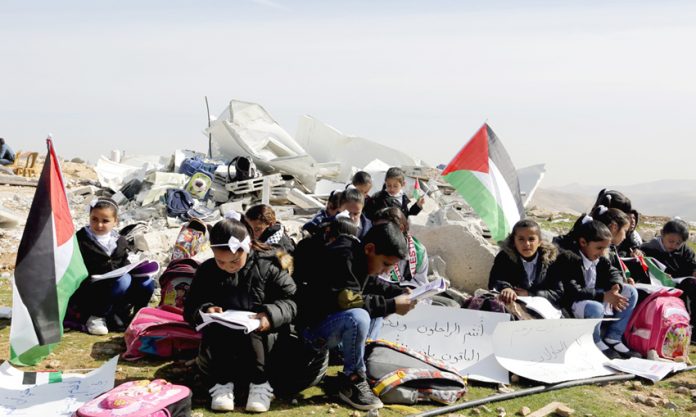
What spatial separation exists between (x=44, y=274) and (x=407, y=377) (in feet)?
7.61

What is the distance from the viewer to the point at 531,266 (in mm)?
5492

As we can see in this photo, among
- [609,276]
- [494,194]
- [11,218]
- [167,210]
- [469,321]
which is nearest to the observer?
[469,321]

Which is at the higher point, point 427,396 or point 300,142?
point 300,142

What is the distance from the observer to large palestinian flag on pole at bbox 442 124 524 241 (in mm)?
6465

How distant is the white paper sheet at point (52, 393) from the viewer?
387cm

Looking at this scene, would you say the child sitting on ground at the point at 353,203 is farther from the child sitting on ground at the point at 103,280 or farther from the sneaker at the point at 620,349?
the sneaker at the point at 620,349

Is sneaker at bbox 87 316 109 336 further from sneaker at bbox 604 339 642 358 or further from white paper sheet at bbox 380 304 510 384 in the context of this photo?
sneaker at bbox 604 339 642 358

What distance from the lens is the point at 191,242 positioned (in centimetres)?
673

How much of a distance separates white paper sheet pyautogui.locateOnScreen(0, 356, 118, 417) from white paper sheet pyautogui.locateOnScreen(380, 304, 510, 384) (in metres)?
2.00

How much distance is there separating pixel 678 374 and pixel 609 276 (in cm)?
87

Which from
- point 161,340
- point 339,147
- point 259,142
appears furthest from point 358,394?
point 339,147

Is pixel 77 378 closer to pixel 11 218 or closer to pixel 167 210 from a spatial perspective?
pixel 11 218

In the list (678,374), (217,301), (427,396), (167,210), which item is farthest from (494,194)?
(167,210)

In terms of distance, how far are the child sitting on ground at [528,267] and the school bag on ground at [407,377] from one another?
1.11 m
